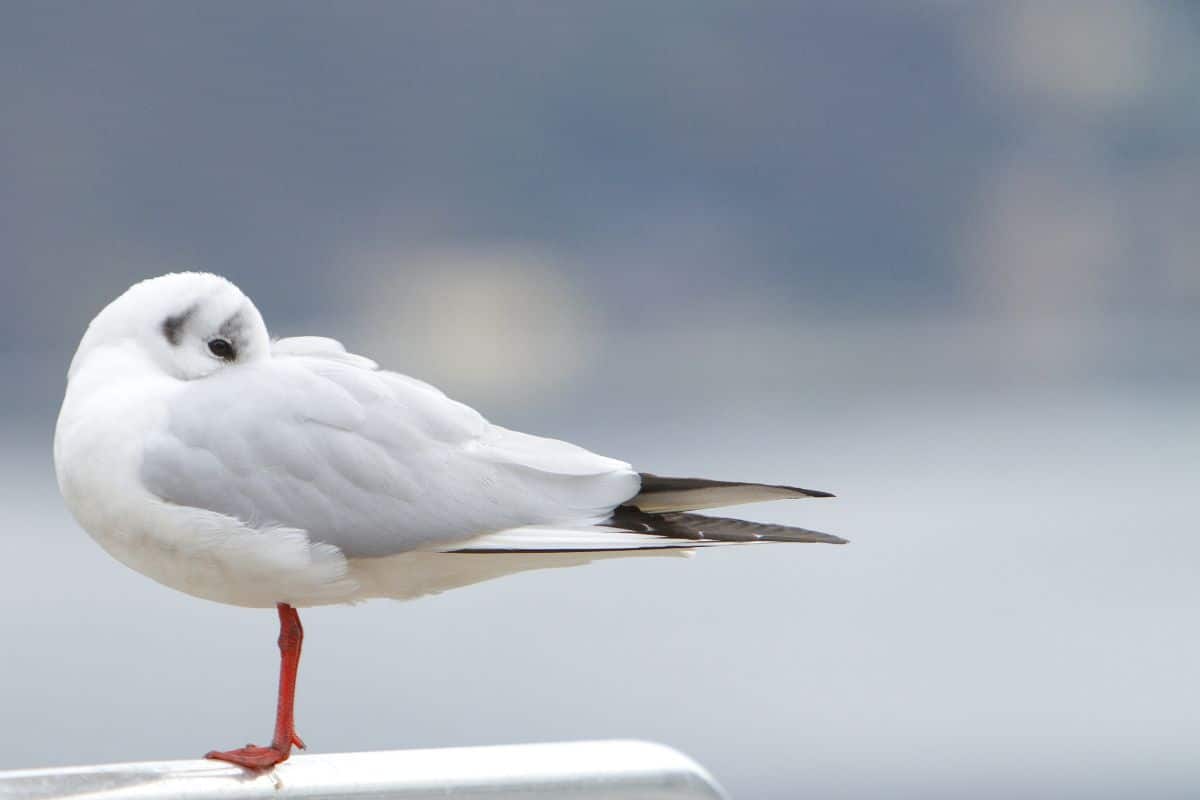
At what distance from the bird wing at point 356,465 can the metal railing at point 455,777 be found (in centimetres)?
12

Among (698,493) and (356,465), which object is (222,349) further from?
(698,493)

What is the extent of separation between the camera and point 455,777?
25.0 inches

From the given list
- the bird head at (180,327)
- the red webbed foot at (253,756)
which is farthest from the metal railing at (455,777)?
the bird head at (180,327)

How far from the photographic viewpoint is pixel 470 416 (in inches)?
31.0

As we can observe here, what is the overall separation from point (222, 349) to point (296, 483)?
72mm

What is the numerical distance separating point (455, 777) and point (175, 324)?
9.8 inches

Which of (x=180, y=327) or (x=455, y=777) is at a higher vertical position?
(x=180, y=327)

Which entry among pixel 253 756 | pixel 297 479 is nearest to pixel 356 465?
pixel 297 479

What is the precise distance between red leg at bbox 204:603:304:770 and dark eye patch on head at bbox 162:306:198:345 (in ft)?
0.47

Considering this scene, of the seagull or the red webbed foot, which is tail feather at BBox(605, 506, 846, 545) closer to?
the seagull

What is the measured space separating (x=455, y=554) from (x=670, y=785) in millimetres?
171

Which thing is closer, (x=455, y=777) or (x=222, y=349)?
(x=455, y=777)

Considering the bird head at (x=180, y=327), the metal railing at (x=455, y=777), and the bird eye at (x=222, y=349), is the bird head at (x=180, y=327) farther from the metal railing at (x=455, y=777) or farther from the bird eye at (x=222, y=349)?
the metal railing at (x=455, y=777)

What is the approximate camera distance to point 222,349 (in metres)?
0.74
